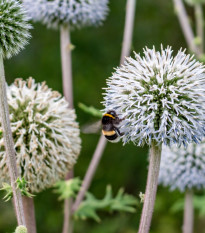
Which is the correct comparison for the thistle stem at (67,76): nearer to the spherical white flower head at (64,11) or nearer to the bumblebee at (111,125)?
the spherical white flower head at (64,11)

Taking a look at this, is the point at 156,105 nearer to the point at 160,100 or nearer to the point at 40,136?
the point at 160,100

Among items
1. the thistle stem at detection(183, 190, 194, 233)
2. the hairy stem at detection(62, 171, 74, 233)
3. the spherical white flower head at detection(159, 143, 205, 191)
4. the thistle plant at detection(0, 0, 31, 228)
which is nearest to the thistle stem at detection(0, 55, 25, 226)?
the thistle plant at detection(0, 0, 31, 228)

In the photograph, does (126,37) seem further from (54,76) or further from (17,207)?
(54,76)

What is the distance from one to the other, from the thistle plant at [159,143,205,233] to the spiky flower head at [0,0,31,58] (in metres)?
2.19

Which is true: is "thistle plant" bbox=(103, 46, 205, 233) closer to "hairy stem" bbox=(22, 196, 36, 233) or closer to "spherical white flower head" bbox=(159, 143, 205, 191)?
"hairy stem" bbox=(22, 196, 36, 233)

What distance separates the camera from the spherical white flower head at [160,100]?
2.76 m

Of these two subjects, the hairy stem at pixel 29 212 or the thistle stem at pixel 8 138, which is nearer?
the thistle stem at pixel 8 138

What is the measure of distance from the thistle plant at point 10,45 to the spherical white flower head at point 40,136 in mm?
660

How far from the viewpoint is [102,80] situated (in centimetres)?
873

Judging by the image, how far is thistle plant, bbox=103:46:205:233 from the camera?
273 centimetres

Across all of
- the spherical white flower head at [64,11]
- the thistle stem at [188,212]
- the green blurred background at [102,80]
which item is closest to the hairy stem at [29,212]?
the thistle stem at [188,212]

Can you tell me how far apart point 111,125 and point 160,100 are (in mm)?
459

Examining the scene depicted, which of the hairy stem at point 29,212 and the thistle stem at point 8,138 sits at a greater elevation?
the thistle stem at point 8,138

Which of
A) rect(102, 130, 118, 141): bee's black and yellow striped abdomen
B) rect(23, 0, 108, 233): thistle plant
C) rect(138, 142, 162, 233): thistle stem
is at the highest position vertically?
rect(23, 0, 108, 233): thistle plant
